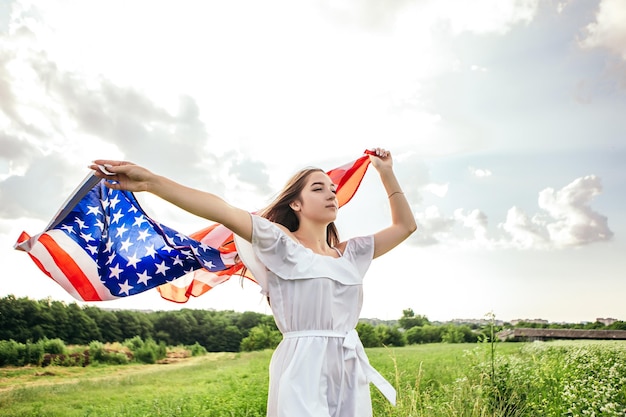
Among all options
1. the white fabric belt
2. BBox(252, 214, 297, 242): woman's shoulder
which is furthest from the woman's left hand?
the white fabric belt

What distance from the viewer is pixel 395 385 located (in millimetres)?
5766

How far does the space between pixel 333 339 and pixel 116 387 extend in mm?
4546

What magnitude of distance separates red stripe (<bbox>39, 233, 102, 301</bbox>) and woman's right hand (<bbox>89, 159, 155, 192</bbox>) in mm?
1013

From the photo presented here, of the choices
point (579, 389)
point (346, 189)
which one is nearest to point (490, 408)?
point (579, 389)

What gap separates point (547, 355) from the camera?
693cm

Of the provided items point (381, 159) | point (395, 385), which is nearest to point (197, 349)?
point (395, 385)

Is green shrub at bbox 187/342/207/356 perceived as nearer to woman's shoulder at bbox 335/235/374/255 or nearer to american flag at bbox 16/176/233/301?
american flag at bbox 16/176/233/301

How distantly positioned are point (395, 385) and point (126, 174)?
4.53 m

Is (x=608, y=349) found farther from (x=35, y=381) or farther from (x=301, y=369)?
(x=35, y=381)

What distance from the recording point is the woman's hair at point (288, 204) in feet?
8.52

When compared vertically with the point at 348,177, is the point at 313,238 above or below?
below

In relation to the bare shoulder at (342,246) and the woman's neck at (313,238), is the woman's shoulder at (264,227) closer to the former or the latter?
the woman's neck at (313,238)

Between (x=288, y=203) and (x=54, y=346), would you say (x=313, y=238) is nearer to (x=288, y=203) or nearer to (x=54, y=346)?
(x=288, y=203)

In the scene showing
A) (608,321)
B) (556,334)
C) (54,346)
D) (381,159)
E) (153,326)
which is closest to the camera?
(381,159)
